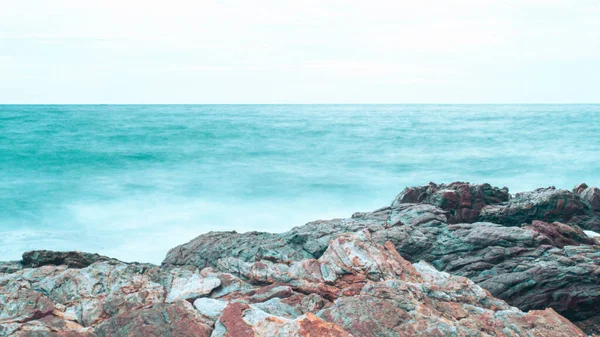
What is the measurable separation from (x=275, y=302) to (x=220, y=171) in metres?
25.8

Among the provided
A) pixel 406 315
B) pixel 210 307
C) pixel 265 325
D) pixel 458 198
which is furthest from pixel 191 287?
pixel 458 198

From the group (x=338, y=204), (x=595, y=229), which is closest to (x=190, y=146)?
(x=338, y=204)

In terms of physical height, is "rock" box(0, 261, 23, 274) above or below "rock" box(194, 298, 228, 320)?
below

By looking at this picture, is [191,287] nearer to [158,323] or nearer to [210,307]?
[210,307]

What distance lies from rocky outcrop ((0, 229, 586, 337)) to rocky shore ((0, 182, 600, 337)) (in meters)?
0.02

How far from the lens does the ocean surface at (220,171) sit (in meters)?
19.6

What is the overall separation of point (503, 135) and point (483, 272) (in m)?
39.7

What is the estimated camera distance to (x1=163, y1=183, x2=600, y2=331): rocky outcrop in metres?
8.89

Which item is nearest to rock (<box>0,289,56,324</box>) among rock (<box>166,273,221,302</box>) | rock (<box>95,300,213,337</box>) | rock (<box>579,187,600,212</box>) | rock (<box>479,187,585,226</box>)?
rock (<box>95,300,213,337</box>)

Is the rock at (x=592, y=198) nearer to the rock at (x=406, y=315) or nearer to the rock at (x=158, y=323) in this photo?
the rock at (x=406, y=315)

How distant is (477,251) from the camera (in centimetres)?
1025

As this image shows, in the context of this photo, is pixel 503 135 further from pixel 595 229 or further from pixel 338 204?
pixel 595 229

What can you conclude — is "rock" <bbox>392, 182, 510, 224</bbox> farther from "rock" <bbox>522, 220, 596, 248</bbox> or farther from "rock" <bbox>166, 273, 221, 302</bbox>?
"rock" <bbox>166, 273, 221, 302</bbox>

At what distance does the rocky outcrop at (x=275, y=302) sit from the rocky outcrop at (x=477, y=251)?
140cm
